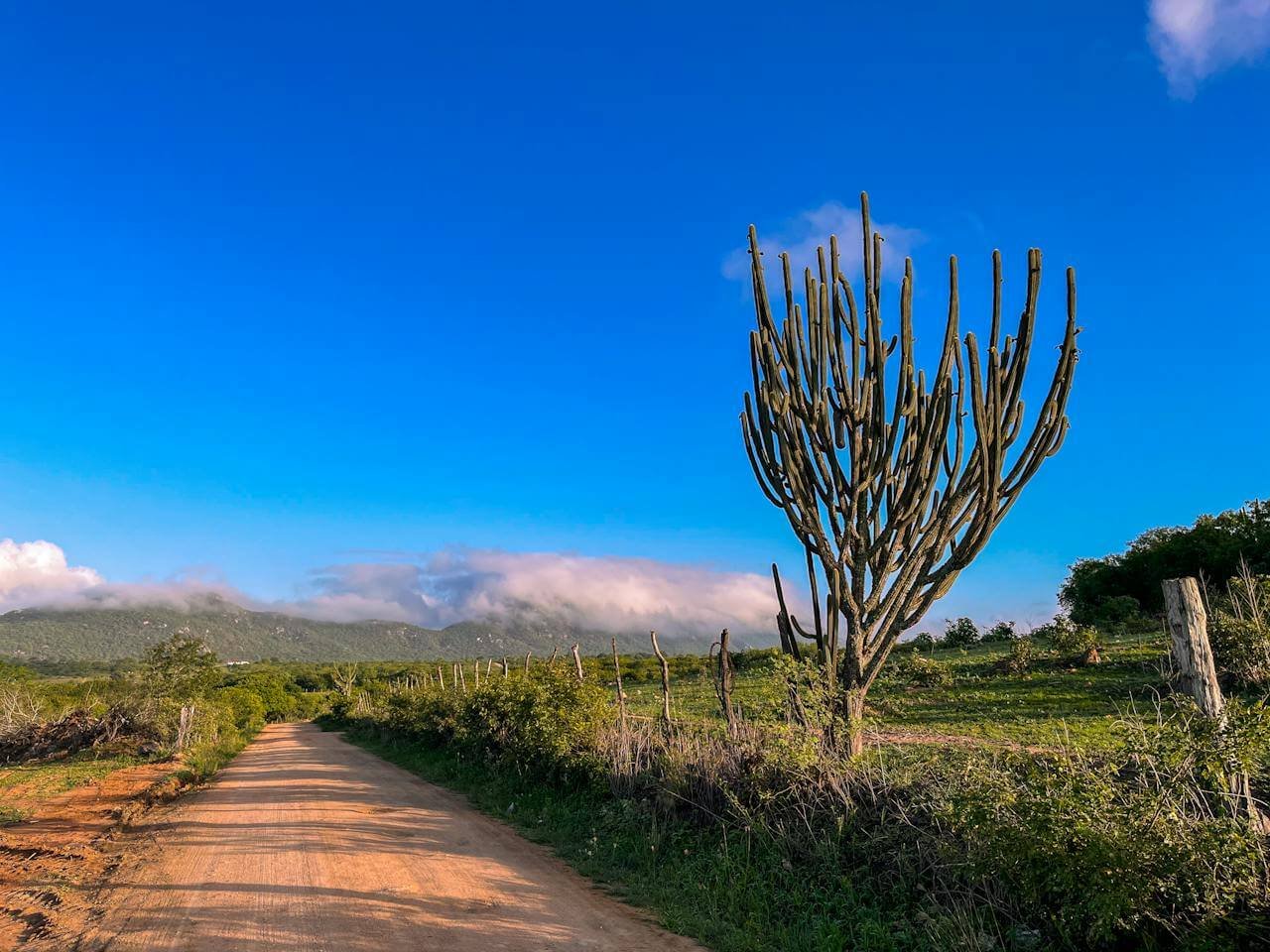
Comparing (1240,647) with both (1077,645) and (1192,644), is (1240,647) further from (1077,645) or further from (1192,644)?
(1192,644)

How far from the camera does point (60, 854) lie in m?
10.6

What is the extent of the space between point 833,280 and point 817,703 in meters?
5.74

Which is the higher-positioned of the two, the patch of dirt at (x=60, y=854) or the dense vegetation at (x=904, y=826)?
the dense vegetation at (x=904, y=826)

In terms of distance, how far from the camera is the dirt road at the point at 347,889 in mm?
6555

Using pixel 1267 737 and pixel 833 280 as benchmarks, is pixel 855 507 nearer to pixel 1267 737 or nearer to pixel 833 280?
pixel 833 280

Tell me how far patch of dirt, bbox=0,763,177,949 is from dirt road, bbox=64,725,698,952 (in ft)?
1.28

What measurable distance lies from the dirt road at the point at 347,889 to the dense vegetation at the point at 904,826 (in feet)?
2.84

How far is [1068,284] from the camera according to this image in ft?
30.4

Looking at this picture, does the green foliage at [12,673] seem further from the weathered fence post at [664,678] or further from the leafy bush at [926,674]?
the leafy bush at [926,674]

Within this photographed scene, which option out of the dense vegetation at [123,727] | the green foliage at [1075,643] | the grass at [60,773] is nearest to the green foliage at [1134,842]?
the grass at [60,773]

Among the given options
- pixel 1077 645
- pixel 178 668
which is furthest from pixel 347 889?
pixel 178 668

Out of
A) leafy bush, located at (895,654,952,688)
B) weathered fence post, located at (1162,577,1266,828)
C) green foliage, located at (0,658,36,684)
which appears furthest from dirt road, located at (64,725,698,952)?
green foliage, located at (0,658,36,684)

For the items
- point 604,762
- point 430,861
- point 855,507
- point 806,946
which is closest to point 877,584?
point 855,507

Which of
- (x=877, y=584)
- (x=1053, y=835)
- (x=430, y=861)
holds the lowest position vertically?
(x=430, y=861)
